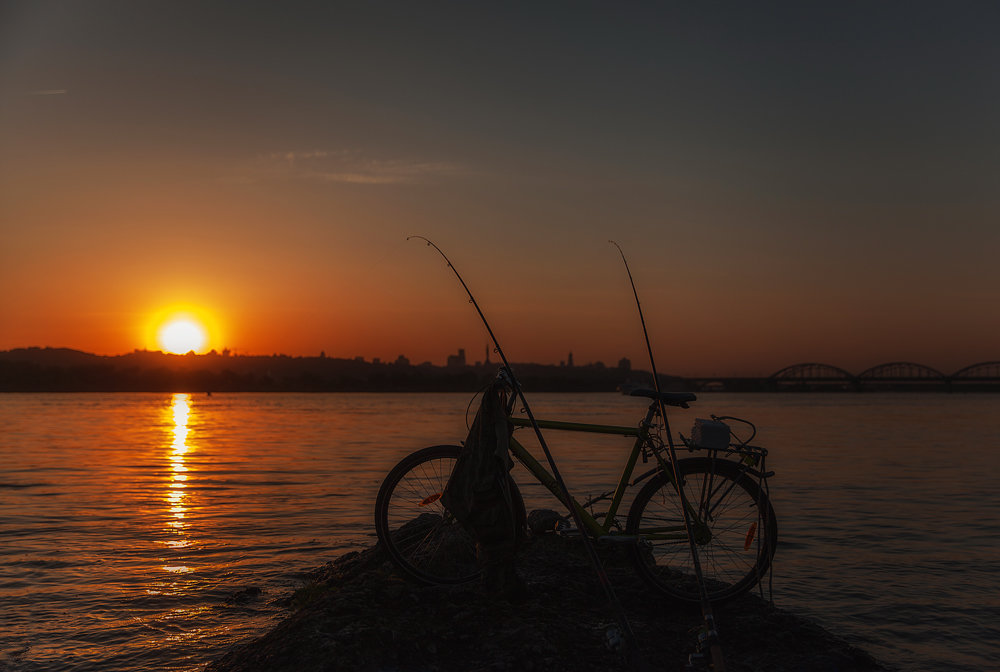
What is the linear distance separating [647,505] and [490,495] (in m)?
1.22

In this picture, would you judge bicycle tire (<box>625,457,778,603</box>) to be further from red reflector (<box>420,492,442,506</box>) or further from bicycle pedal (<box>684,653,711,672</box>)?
red reflector (<box>420,492,442,506</box>)

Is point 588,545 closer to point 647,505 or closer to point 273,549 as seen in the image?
point 647,505

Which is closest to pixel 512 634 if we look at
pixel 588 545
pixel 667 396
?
pixel 588 545

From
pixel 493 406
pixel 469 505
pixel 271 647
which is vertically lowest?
pixel 271 647

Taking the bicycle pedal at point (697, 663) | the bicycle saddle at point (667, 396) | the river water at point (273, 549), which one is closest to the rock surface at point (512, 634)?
the bicycle pedal at point (697, 663)

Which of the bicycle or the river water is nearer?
the bicycle

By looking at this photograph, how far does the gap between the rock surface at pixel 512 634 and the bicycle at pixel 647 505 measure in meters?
0.19

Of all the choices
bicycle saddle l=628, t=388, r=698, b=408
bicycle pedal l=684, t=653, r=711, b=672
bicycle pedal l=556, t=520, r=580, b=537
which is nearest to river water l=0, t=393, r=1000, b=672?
bicycle pedal l=684, t=653, r=711, b=672

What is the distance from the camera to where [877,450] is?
100 feet

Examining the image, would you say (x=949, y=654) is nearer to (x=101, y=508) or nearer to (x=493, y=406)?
(x=493, y=406)

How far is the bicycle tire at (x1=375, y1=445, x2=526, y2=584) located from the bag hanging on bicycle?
12.1 inches

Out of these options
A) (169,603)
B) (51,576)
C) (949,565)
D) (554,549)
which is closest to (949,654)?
(554,549)

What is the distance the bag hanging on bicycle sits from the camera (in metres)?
5.21

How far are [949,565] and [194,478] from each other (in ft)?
57.2
